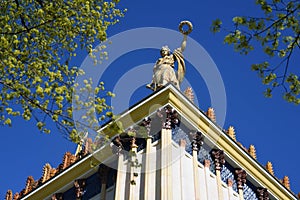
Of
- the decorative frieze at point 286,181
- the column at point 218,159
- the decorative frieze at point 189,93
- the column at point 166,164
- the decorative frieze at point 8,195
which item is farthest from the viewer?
the decorative frieze at point 8,195

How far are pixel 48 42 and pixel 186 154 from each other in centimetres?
935

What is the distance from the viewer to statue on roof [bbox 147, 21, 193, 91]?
22531mm

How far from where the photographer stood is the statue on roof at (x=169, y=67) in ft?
73.9

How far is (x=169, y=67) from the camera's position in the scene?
2309 centimetres

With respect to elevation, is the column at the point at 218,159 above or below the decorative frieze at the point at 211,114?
below

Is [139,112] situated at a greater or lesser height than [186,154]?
greater

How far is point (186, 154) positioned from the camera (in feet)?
66.7

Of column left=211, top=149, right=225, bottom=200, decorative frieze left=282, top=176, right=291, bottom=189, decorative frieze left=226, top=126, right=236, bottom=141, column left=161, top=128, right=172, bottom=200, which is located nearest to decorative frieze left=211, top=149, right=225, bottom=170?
column left=211, top=149, right=225, bottom=200

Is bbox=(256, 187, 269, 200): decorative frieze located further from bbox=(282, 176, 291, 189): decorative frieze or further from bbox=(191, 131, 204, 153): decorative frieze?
bbox=(191, 131, 204, 153): decorative frieze

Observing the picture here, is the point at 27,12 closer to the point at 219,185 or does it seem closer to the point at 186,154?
the point at 186,154

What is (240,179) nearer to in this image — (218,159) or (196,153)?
(218,159)

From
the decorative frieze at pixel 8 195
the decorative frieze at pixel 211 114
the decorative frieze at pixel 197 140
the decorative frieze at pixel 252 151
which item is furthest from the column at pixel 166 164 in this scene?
the decorative frieze at pixel 8 195

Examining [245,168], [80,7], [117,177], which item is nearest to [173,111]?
[117,177]

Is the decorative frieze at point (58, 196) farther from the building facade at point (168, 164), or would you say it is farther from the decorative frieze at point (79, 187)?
the decorative frieze at point (79, 187)
